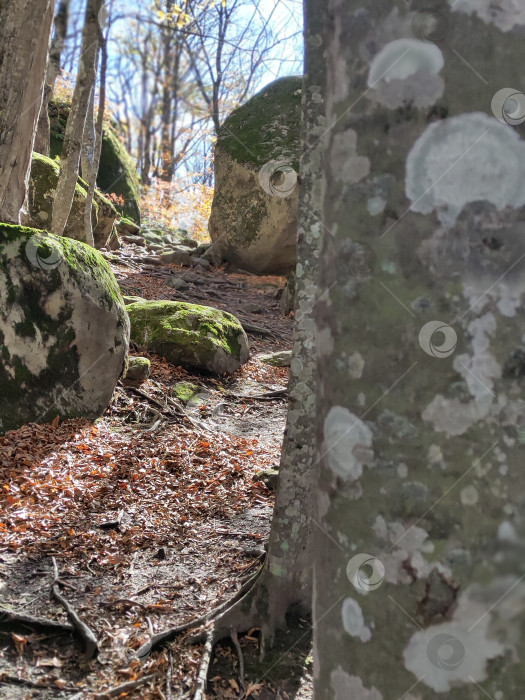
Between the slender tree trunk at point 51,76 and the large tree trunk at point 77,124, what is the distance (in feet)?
9.88

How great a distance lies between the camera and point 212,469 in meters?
5.31

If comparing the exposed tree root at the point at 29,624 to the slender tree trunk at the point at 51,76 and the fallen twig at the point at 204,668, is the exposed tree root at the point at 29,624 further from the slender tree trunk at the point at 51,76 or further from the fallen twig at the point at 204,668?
the slender tree trunk at the point at 51,76

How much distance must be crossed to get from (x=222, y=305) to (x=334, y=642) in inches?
421

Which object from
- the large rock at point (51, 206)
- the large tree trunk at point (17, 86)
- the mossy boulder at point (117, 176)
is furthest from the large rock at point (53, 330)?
the mossy boulder at point (117, 176)

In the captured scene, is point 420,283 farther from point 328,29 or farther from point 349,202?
point 328,29

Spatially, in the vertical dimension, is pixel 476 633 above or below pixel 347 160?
below

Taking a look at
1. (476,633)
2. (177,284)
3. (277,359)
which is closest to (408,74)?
(476,633)

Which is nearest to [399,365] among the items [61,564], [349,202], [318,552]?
→ [349,202]

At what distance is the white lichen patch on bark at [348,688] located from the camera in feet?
3.79

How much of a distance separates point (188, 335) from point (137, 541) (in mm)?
4397

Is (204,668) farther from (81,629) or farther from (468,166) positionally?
(468,166)

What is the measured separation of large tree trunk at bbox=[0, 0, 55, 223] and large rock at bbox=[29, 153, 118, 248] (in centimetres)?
348

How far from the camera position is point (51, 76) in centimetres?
1292

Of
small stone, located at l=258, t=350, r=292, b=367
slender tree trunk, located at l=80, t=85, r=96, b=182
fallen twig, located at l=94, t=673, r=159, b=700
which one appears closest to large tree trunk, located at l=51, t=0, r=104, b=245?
slender tree trunk, located at l=80, t=85, r=96, b=182
